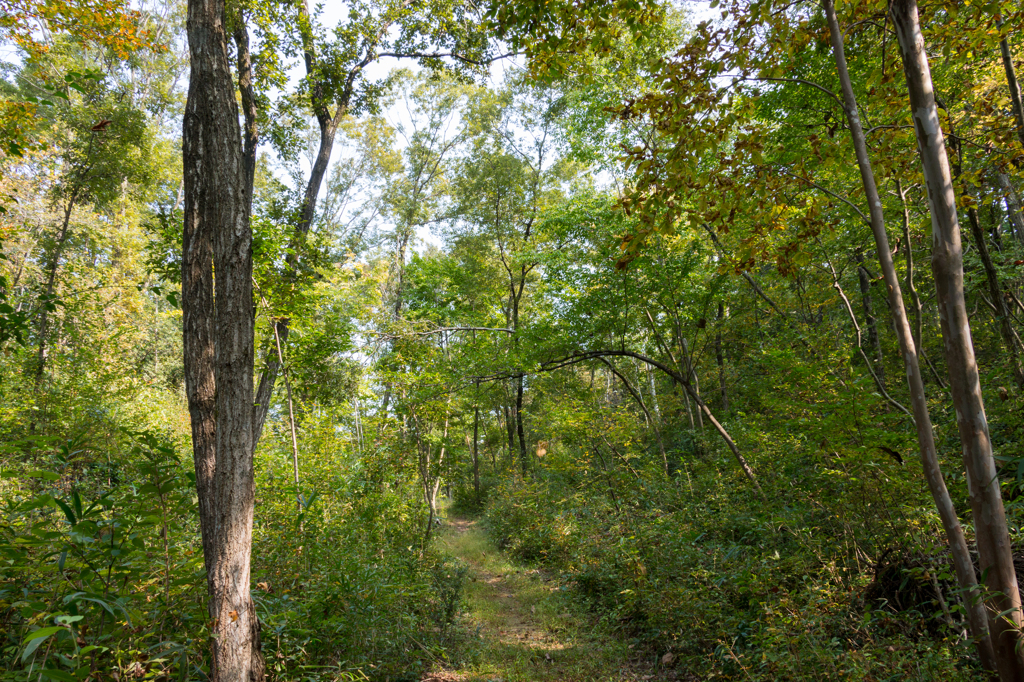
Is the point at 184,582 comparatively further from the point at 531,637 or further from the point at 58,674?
the point at 531,637

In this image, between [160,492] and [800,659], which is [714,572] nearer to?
[800,659]

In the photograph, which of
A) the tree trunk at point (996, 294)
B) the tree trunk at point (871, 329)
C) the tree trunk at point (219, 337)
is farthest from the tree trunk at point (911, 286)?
the tree trunk at point (871, 329)

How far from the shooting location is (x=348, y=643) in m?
3.77

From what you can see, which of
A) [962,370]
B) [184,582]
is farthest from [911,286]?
[184,582]

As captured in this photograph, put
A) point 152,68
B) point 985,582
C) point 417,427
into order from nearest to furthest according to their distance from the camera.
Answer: point 985,582 < point 417,427 < point 152,68

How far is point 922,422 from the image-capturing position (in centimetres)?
222

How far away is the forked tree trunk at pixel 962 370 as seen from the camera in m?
1.81

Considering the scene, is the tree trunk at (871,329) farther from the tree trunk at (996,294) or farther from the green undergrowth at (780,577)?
the green undergrowth at (780,577)

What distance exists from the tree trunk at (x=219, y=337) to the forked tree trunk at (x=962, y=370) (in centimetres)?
369

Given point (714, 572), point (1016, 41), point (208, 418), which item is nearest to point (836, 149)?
point (1016, 41)

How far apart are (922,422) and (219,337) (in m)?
3.89

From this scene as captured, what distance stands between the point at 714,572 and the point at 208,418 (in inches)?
181

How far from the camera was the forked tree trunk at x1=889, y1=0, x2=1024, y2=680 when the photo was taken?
1.81 meters

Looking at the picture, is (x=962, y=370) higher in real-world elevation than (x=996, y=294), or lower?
lower
